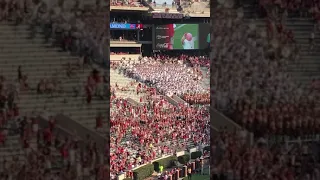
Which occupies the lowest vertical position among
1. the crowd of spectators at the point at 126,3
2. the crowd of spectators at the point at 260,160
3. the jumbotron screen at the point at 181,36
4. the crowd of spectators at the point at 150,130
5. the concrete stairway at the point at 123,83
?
the crowd of spectators at the point at 150,130

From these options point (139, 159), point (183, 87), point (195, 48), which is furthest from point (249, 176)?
point (195, 48)

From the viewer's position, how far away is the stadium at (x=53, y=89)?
188 inches

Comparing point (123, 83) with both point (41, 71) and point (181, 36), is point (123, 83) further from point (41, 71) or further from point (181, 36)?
point (41, 71)

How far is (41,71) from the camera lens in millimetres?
4812

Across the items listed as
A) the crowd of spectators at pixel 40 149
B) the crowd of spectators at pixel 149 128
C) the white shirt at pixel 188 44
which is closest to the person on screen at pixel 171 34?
the white shirt at pixel 188 44

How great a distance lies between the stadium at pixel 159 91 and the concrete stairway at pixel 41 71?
7297 millimetres

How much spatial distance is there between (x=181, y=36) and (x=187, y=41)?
1.67 ft

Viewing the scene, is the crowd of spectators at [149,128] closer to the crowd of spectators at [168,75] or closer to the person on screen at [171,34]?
the crowd of spectators at [168,75]

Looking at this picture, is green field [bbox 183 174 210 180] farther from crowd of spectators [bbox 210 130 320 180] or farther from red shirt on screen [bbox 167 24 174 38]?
→ red shirt on screen [bbox 167 24 174 38]

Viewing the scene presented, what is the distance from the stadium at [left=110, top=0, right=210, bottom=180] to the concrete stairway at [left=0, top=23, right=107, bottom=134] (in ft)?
23.9

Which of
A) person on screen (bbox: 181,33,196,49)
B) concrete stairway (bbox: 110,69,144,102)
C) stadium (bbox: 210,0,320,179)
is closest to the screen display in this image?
person on screen (bbox: 181,33,196,49)

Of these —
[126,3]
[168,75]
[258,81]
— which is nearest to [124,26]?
[126,3]

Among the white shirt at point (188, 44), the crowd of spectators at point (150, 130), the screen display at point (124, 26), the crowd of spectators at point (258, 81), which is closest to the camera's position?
the crowd of spectators at point (258, 81)

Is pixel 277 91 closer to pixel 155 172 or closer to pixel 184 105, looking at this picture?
pixel 155 172
